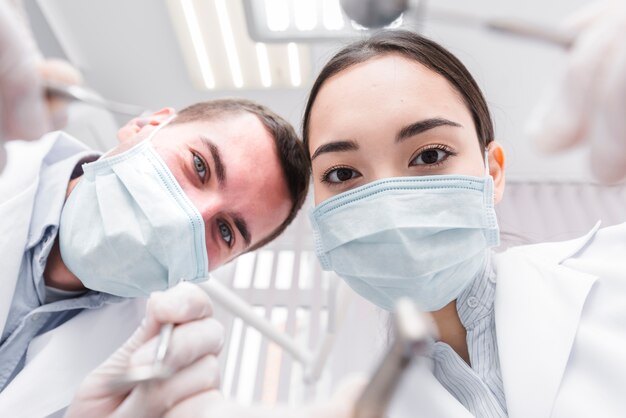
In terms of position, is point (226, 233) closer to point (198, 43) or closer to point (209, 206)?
point (209, 206)

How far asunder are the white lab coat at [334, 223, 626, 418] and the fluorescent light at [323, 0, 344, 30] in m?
0.77

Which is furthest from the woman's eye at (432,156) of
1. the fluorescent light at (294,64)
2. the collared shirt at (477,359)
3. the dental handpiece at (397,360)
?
the fluorescent light at (294,64)

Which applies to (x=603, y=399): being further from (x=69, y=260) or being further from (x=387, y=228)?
(x=69, y=260)

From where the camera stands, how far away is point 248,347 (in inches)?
58.2

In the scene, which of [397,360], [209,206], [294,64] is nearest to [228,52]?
[294,64]

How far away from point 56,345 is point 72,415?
224mm

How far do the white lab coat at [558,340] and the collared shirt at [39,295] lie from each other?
679 millimetres

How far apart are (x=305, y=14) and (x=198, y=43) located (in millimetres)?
517

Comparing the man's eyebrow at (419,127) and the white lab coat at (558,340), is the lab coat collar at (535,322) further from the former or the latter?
the man's eyebrow at (419,127)

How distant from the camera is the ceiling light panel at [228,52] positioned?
1.49 metres

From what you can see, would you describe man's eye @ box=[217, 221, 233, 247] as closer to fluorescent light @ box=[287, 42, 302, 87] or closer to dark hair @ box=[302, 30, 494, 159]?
dark hair @ box=[302, 30, 494, 159]

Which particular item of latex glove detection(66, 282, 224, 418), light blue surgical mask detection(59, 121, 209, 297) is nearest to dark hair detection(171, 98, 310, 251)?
light blue surgical mask detection(59, 121, 209, 297)

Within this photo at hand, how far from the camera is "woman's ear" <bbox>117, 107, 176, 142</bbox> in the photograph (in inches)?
38.0

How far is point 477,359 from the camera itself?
2.43ft
